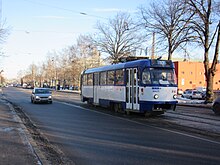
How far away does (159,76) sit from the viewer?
1686 centimetres

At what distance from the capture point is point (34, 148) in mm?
8812

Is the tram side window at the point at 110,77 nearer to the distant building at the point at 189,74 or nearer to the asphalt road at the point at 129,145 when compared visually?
the asphalt road at the point at 129,145

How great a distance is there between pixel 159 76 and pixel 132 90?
1675 millimetres

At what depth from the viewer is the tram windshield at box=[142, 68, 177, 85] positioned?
16594 mm

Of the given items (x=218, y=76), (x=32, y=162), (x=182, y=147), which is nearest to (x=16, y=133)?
(x=32, y=162)

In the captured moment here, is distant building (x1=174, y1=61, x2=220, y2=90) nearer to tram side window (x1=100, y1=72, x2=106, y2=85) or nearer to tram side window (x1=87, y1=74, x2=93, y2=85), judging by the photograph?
tram side window (x1=87, y1=74, x2=93, y2=85)

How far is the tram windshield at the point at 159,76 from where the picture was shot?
1659cm

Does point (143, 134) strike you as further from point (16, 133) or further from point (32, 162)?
point (32, 162)

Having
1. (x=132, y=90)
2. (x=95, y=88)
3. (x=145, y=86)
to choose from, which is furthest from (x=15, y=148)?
(x=95, y=88)

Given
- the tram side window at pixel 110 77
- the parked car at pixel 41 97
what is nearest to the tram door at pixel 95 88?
the tram side window at pixel 110 77

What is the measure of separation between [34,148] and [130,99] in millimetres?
9475

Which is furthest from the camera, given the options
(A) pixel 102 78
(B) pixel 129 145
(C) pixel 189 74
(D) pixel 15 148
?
(C) pixel 189 74

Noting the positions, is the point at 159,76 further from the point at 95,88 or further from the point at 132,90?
the point at 95,88

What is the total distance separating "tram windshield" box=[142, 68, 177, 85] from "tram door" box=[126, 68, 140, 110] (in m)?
0.69
